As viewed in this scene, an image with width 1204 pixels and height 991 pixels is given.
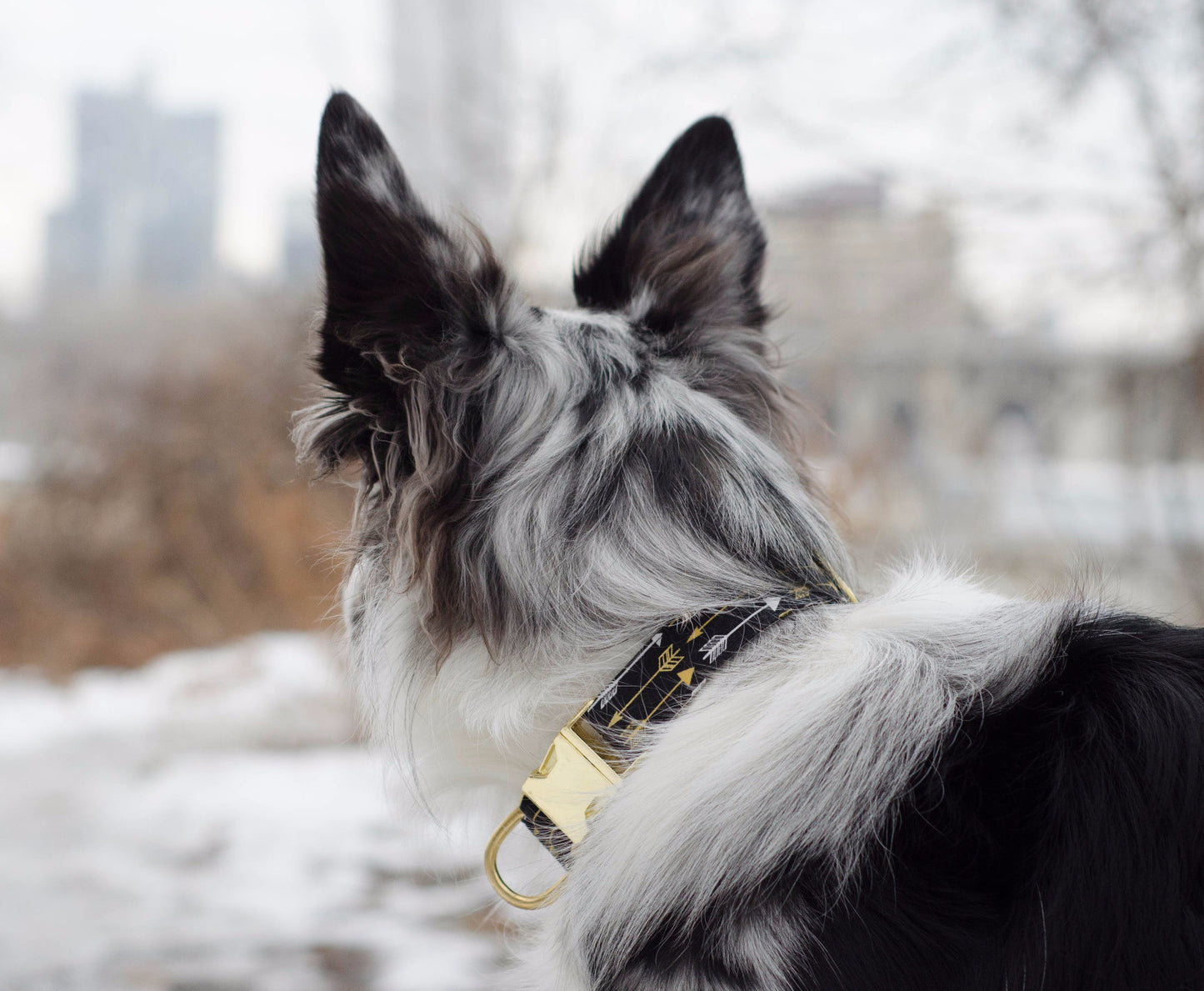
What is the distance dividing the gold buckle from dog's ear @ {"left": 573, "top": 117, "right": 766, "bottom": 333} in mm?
825

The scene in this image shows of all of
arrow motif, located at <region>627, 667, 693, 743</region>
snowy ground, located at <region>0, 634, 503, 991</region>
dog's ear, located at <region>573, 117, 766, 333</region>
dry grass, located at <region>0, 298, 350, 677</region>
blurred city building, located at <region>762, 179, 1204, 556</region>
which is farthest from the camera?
dry grass, located at <region>0, 298, 350, 677</region>

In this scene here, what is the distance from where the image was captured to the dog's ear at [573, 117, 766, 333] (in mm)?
1817

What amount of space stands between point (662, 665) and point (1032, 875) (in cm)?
51

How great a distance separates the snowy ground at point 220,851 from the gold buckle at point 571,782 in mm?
792

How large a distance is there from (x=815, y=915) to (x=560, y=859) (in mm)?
403

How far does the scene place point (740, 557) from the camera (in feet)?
4.67

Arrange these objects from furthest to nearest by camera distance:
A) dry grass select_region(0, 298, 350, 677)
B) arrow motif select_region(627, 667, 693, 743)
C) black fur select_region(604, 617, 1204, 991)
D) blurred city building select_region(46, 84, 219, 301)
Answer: blurred city building select_region(46, 84, 219, 301)
dry grass select_region(0, 298, 350, 677)
arrow motif select_region(627, 667, 693, 743)
black fur select_region(604, 617, 1204, 991)

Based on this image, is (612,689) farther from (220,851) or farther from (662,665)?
(220,851)

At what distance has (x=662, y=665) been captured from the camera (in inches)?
52.7

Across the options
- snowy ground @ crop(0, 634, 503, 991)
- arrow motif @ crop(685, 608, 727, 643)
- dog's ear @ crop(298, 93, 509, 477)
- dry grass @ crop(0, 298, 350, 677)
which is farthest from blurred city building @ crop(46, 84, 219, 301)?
arrow motif @ crop(685, 608, 727, 643)

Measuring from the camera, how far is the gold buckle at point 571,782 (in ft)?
4.31

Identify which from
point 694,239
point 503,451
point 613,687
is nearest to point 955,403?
point 694,239

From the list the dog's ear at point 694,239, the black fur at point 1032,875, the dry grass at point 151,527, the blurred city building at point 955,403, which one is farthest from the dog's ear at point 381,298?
the dry grass at point 151,527

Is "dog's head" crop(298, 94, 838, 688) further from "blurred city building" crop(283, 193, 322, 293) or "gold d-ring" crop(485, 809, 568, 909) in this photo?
"blurred city building" crop(283, 193, 322, 293)
